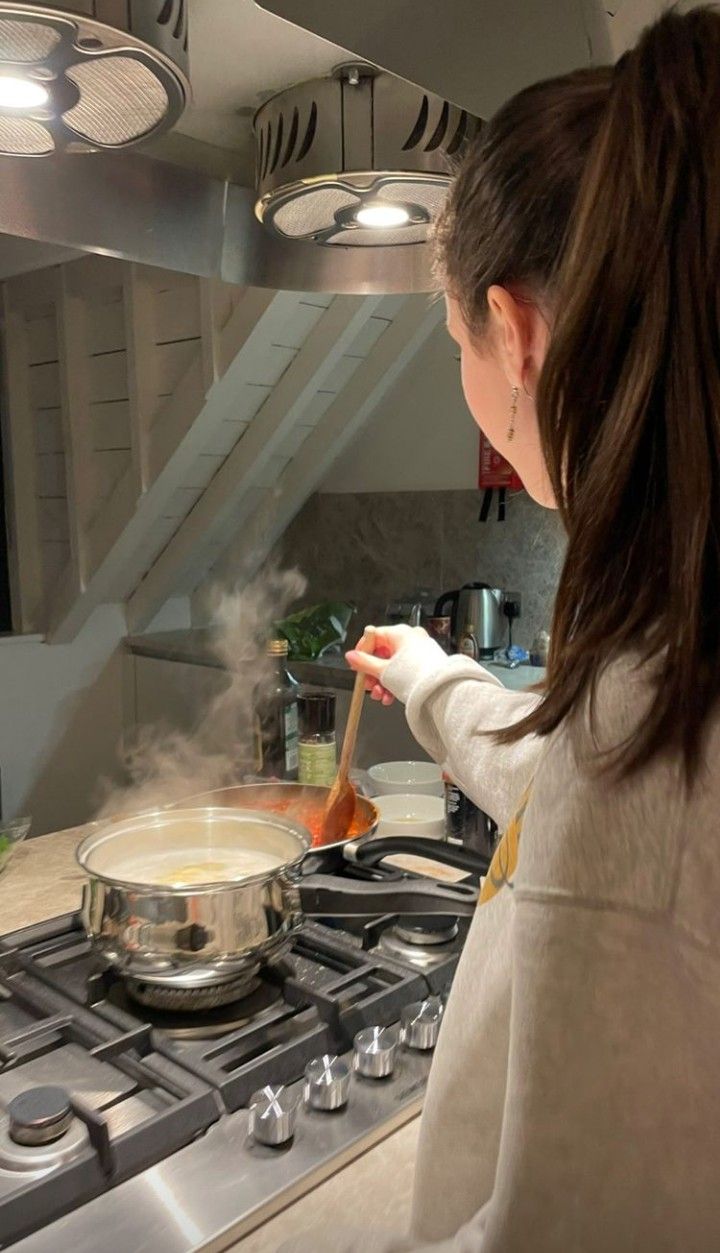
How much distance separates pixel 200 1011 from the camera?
2.83 feet

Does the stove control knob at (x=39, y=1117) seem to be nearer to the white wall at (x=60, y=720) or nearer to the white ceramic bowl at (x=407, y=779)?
the white ceramic bowl at (x=407, y=779)

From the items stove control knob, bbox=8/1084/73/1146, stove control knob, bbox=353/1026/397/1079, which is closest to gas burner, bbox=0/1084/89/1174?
stove control knob, bbox=8/1084/73/1146

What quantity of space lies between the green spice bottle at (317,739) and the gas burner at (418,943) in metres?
0.45

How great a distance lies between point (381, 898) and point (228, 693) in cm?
203

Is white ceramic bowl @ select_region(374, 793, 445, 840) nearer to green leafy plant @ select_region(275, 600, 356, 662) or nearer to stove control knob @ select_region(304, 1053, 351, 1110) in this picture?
stove control knob @ select_region(304, 1053, 351, 1110)

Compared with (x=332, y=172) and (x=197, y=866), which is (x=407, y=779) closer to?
(x=197, y=866)

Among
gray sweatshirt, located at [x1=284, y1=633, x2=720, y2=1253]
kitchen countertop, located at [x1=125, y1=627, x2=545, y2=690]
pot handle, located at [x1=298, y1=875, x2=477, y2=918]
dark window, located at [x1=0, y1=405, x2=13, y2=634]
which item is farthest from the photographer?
dark window, located at [x1=0, y1=405, x2=13, y2=634]

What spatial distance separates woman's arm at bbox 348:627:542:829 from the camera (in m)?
1.02

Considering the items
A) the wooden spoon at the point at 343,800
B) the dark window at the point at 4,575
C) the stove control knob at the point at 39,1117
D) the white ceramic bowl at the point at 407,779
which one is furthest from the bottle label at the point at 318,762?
the dark window at the point at 4,575

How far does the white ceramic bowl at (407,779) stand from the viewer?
1521mm

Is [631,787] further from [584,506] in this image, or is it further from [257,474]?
[257,474]

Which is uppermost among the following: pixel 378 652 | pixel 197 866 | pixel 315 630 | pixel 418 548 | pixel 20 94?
pixel 20 94

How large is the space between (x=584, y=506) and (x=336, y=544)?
2.90 meters

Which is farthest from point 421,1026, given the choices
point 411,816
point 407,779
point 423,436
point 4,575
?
point 4,575
